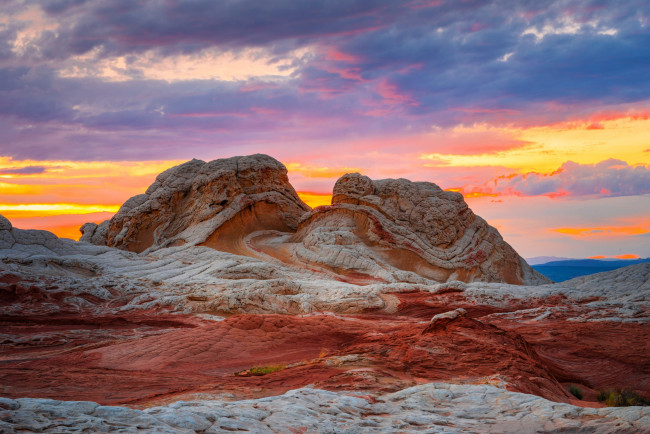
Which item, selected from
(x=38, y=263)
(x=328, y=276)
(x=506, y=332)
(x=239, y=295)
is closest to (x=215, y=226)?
(x=328, y=276)

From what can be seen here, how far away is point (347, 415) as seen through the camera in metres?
7.75

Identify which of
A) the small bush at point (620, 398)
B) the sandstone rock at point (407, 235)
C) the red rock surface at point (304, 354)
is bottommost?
the small bush at point (620, 398)

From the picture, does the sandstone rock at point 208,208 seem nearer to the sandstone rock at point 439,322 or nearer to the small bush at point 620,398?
the sandstone rock at point 439,322

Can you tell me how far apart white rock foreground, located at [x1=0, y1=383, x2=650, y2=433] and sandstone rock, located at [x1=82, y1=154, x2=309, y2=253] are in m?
27.6

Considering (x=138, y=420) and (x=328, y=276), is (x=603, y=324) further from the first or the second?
(x=138, y=420)

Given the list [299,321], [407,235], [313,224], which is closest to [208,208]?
[313,224]

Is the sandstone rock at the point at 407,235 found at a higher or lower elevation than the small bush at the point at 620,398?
higher

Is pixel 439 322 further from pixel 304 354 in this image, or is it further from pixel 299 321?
pixel 299 321

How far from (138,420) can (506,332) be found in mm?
9960

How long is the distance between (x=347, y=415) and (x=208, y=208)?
3060 centimetres

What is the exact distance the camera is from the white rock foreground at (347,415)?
584cm

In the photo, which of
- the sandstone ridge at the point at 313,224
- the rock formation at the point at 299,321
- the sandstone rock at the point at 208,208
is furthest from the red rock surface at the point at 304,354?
the sandstone rock at the point at 208,208

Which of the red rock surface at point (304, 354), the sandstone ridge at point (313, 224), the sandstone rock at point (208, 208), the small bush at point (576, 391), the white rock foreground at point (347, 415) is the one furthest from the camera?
the sandstone rock at point (208, 208)

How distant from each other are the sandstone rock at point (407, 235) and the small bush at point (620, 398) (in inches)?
746
